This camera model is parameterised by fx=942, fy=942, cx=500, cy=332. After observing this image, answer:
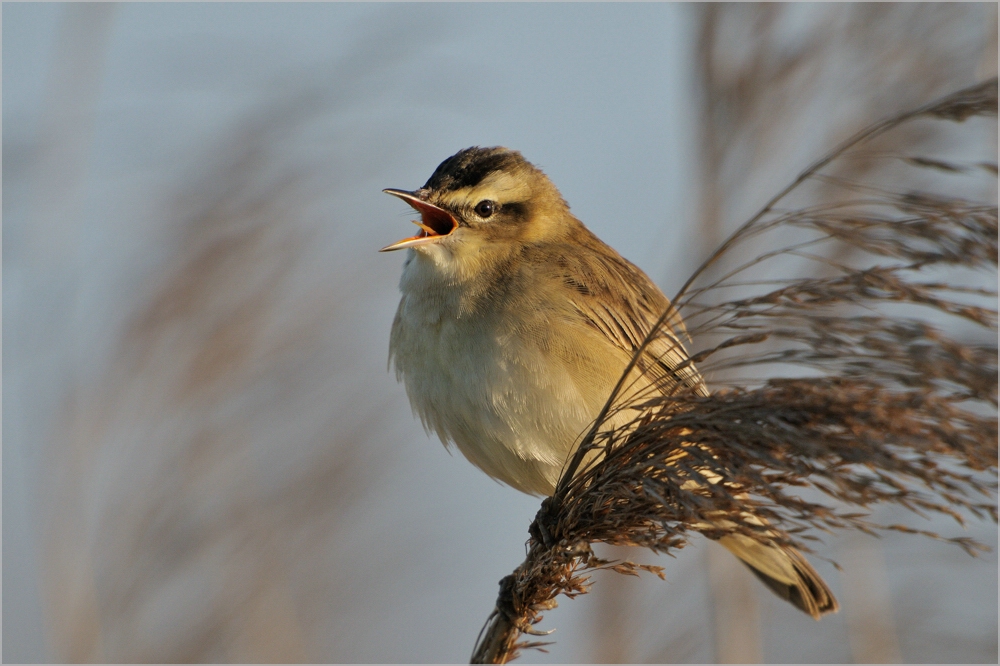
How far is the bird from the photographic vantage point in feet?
11.5

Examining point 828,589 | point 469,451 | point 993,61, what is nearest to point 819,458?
point 469,451

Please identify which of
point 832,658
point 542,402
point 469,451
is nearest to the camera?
point 542,402

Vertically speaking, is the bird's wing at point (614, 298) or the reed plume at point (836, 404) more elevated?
the bird's wing at point (614, 298)

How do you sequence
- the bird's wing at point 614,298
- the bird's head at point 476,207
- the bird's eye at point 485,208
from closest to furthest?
the bird's wing at point 614,298 → the bird's head at point 476,207 → the bird's eye at point 485,208

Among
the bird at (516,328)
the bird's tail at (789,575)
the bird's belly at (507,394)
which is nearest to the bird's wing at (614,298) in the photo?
the bird at (516,328)

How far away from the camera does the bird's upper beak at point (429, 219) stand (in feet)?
12.9

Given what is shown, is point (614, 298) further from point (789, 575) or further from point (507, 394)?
point (789, 575)

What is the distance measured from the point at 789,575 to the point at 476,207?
2.08 m

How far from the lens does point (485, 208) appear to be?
4.12m

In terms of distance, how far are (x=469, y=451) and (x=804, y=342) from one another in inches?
80.2

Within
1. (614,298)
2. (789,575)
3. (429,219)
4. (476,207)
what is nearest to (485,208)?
(476,207)

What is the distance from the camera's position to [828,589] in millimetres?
3951

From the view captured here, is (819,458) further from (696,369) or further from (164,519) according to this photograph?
(164,519)

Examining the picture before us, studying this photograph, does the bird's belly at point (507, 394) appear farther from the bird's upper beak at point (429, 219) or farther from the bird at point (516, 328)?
the bird's upper beak at point (429, 219)
